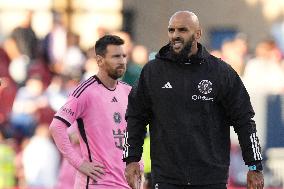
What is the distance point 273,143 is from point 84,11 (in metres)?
5.98

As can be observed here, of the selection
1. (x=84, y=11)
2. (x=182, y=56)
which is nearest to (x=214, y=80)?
(x=182, y=56)

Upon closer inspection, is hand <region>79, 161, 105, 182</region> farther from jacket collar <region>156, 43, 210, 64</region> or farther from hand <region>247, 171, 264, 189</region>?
hand <region>247, 171, 264, 189</region>

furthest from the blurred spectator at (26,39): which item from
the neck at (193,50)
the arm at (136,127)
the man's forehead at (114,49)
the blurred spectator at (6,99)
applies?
the neck at (193,50)

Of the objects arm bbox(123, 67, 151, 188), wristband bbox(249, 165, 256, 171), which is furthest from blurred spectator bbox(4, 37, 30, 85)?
wristband bbox(249, 165, 256, 171)

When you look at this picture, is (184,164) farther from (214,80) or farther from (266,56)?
(266,56)

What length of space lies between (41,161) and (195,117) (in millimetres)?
7585

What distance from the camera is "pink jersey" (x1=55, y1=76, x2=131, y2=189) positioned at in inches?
392

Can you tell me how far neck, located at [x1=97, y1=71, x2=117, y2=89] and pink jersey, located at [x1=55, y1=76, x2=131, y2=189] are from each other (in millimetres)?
54

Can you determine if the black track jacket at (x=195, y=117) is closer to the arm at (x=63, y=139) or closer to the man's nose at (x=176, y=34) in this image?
the man's nose at (x=176, y=34)

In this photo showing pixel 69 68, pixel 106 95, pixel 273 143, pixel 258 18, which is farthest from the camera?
pixel 258 18

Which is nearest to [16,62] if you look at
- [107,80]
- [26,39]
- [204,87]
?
[26,39]

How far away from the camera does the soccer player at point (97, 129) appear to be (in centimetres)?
995

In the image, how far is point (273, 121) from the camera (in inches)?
603

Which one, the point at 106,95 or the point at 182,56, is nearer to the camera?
the point at 182,56
